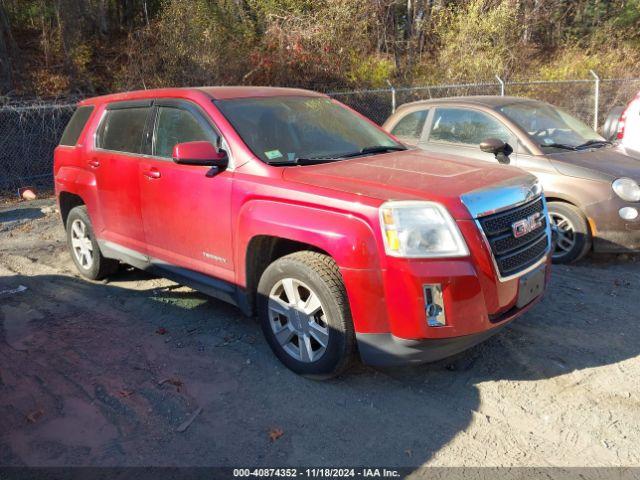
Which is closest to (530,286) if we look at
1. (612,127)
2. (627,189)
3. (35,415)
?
(627,189)

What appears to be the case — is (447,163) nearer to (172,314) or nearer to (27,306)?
(172,314)

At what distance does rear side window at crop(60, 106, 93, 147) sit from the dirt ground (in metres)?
1.84

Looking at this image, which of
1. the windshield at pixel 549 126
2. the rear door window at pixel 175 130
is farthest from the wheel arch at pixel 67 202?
the windshield at pixel 549 126

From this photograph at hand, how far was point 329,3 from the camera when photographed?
1595 cm

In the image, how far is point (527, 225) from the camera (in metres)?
3.52

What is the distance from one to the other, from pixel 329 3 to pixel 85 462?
15.4m

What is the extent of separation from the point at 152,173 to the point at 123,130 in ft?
2.62

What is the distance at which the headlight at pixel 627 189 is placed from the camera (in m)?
5.41

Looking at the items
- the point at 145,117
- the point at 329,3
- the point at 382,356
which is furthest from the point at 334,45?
the point at 382,356

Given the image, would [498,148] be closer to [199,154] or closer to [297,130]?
[297,130]

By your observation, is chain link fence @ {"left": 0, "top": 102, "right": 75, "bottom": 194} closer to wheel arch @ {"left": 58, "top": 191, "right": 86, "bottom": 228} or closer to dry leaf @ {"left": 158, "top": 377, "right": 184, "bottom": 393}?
wheel arch @ {"left": 58, "top": 191, "right": 86, "bottom": 228}

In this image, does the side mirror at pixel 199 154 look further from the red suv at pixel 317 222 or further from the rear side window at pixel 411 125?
the rear side window at pixel 411 125

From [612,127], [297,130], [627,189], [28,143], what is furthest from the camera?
[28,143]

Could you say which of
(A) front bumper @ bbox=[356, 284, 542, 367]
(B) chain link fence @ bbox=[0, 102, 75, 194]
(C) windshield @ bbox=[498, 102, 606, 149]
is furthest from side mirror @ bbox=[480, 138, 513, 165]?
(B) chain link fence @ bbox=[0, 102, 75, 194]
